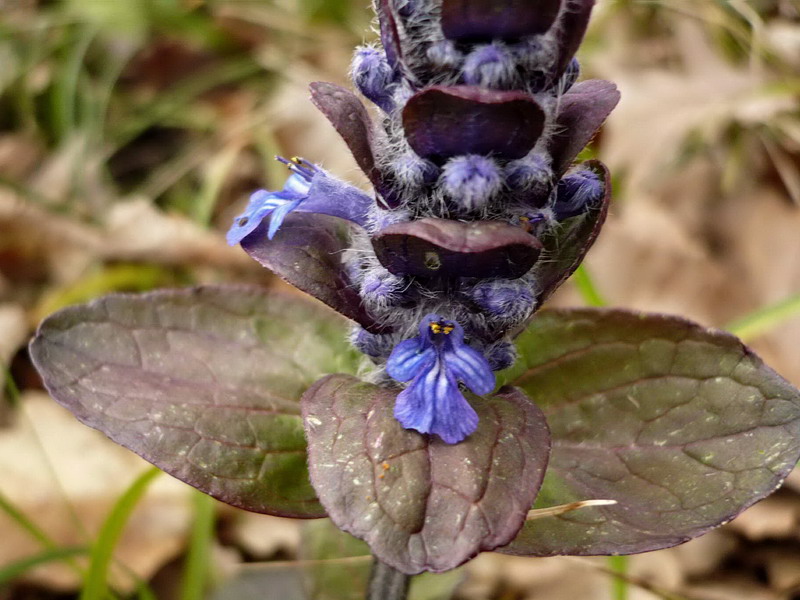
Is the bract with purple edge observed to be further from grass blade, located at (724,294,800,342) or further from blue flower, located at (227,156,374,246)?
grass blade, located at (724,294,800,342)

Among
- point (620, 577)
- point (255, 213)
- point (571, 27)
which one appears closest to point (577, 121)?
point (571, 27)

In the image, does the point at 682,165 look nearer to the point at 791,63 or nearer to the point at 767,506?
the point at 791,63

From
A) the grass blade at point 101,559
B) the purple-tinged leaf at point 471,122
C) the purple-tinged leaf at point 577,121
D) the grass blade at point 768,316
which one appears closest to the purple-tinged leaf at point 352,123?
the purple-tinged leaf at point 471,122

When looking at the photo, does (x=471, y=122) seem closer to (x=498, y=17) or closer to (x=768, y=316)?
(x=498, y=17)

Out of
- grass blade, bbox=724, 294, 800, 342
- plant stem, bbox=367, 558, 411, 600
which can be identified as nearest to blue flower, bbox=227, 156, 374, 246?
plant stem, bbox=367, 558, 411, 600

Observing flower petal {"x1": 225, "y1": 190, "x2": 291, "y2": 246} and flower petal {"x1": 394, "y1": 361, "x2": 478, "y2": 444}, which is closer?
flower petal {"x1": 394, "y1": 361, "x2": 478, "y2": 444}

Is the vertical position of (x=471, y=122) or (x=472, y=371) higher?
(x=471, y=122)
